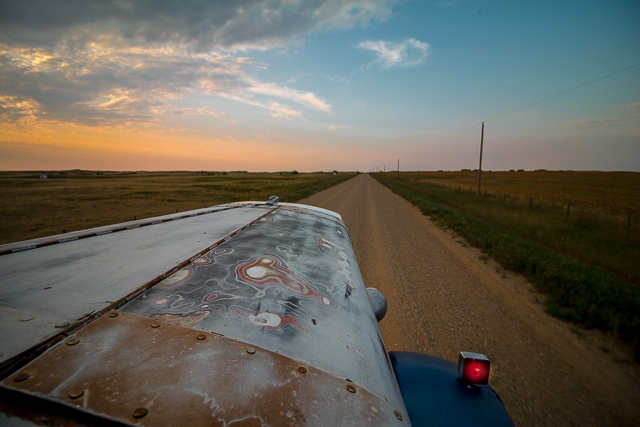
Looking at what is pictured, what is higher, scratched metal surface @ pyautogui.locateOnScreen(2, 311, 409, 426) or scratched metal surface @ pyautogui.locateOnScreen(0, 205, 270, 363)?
scratched metal surface @ pyautogui.locateOnScreen(0, 205, 270, 363)

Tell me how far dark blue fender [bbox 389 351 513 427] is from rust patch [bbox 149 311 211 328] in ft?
4.61

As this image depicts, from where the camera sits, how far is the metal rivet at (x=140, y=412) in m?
0.85

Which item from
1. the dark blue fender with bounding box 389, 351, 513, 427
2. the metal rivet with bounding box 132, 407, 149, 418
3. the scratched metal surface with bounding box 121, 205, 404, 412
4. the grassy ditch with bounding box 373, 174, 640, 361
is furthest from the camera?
the grassy ditch with bounding box 373, 174, 640, 361

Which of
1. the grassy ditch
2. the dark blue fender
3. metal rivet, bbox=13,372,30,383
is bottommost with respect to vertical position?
the grassy ditch

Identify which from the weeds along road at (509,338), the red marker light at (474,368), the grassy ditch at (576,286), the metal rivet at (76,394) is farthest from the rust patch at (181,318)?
the grassy ditch at (576,286)

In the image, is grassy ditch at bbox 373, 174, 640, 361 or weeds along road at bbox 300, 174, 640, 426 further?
grassy ditch at bbox 373, 174, 640, 361

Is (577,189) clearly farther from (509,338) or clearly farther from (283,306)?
(283,306)

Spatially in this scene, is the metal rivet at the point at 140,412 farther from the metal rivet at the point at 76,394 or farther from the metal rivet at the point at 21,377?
the metal rivet at the point at 21,377

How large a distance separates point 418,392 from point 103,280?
2.18 m

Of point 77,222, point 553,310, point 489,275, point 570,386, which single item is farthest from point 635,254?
point 77,222

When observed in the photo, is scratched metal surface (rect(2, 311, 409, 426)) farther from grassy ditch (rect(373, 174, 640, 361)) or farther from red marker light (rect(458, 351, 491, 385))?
grassy ditch (rect(373, 174, 640, 361))

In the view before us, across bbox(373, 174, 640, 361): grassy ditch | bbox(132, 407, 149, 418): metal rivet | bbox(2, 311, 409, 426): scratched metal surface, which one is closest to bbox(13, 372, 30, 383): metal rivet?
bbox(2, 311, 409, 426): scratched metal surface

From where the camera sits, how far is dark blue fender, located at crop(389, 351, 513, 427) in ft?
5.14

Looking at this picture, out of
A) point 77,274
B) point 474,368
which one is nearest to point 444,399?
point 474,368
